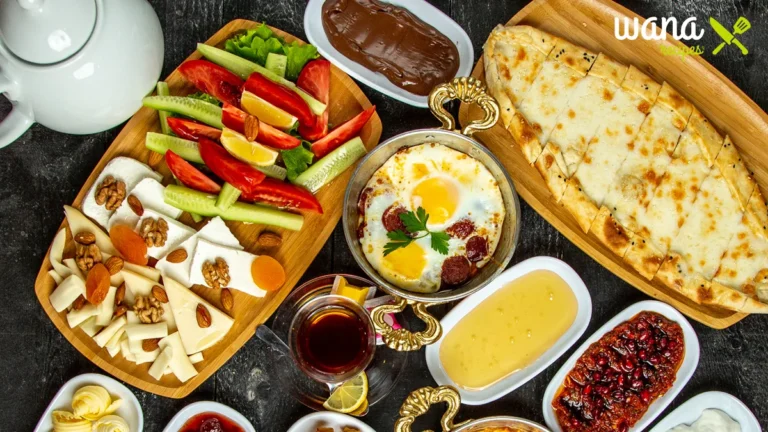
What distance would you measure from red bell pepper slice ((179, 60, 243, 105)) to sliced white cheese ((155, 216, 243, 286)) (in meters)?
0.62

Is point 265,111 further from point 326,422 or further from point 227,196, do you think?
point 326,422

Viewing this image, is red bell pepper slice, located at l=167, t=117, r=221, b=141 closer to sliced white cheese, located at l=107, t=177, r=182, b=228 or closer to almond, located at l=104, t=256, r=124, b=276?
sliced white cheese, located at l=107, t=177, r=182, b=228

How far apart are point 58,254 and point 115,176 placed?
495mm

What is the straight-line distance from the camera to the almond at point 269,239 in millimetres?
3461

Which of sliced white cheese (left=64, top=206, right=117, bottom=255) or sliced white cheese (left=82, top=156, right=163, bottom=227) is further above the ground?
sliced white cheese (left=82, top=156, right=163, bottom=227)

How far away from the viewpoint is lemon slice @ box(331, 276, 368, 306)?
3457mm

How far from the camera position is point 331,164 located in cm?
347

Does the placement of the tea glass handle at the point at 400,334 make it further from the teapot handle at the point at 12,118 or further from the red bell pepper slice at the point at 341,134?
the teapot handle at the point at 12,118

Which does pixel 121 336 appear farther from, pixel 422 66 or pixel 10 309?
pixel 422 66

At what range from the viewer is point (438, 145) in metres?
3.45

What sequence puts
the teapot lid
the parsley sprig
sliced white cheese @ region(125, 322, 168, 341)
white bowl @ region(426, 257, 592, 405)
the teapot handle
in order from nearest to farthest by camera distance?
the teapot lid → the teapot handle → the parsley sprig → sliced white cheese @ region(125, 322, 168, 341) → white bowl @ region(426, 257, 592, 405)

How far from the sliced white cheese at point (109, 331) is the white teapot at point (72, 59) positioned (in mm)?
984

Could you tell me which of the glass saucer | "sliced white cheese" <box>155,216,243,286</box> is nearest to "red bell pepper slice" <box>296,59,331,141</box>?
"sliced white cheese" <box>155,216,243,286</box>

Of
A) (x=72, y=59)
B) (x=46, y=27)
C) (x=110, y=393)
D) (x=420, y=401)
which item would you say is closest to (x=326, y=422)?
(x=420, y=401)
